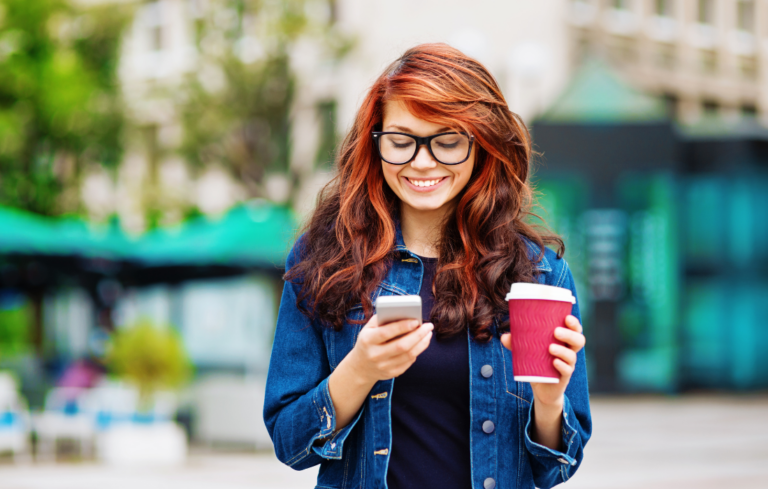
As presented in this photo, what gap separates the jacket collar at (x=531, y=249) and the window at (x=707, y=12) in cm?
2566

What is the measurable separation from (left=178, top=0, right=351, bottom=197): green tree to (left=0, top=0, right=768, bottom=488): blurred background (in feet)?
0.19

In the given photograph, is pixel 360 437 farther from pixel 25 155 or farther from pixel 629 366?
pixel 25 155

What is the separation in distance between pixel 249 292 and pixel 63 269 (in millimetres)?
2783

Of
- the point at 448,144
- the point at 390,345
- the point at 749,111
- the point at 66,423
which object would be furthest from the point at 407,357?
the point at 749,111

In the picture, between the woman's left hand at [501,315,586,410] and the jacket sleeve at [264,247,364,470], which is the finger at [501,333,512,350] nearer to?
the woman's left hand at [501,315,586,410]

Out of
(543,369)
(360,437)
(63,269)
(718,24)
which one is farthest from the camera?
(718,24)

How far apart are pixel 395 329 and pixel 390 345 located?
0.16 ft

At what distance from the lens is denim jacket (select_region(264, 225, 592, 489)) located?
6.29 ft

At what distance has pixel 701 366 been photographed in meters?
17.8

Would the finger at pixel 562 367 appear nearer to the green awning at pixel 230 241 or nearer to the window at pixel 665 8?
the green awning at pixel 230 241

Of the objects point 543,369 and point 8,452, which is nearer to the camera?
point 543,369

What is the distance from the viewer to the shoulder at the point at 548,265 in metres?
2.07

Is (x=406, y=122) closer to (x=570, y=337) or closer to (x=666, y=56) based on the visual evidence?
(x=570, y=337)

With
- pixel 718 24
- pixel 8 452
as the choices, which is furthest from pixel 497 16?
pixel 8 452
